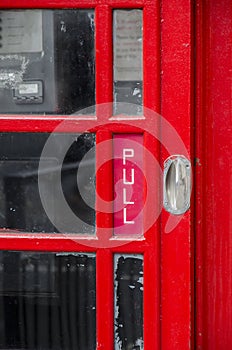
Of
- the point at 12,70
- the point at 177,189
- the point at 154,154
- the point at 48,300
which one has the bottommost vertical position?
the point at 48,300

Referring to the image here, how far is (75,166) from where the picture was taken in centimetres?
211

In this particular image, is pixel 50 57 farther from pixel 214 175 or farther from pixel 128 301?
pixel 128 301

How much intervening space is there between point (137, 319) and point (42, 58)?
Answer: 881 millimetres

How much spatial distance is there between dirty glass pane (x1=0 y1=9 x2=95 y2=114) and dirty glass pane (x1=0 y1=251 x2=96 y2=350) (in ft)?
1.60

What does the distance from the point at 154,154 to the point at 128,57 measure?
31cm

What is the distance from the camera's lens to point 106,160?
2080 mm

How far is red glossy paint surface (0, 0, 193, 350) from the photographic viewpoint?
203 centimetres

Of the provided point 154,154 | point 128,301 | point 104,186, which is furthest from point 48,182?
point 128,301

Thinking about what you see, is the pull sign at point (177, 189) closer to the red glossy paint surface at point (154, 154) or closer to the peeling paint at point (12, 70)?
the red glossy paint surface at point (154, 154)

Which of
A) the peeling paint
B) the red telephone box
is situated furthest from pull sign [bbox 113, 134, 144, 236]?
the peeling paint

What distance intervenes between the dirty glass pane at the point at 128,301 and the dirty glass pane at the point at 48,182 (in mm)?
157

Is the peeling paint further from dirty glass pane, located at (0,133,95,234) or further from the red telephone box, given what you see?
dirty glass pane, located at (0,133,95,234)

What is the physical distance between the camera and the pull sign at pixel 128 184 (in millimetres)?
2078

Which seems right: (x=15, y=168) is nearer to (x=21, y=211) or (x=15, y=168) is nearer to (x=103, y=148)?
(x=21, y=211)
